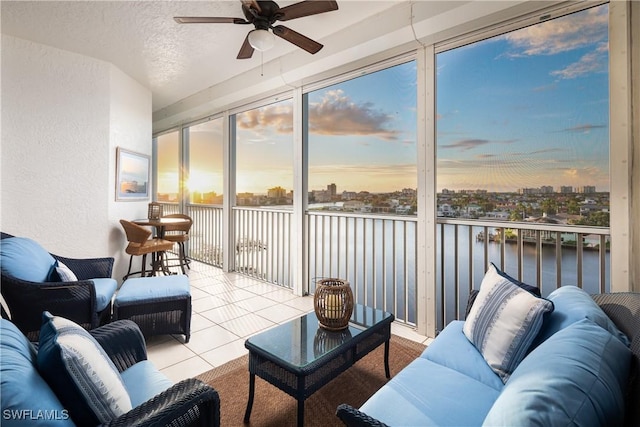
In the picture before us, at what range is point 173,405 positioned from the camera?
1.02 metres

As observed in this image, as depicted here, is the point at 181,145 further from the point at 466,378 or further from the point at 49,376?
the point at 466,378

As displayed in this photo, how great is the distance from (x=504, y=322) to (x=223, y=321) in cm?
264

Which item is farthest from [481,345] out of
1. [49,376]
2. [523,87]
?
[523,87]

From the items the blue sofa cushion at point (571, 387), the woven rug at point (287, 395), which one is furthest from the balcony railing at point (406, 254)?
the blue sofa cushion at point (571, 387)

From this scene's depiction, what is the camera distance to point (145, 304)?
2498mm

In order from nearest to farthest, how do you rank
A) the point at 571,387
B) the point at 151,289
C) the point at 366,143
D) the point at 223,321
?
the point at 571,387
the point at 151,289
the point at 223,321
the point at 366,143

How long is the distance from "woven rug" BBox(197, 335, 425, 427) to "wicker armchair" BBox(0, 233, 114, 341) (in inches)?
40.9

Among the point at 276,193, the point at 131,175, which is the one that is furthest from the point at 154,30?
the point at 276,193

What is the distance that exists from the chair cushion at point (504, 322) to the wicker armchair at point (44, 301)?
266 cm

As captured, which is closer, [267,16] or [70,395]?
[70,395]

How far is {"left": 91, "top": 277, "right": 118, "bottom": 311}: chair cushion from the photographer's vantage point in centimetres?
242

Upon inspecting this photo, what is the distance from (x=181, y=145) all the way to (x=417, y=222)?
5.11m

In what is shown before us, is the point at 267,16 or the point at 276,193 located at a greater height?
the point at 267,16

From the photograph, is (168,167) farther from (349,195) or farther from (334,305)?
(334,305)
